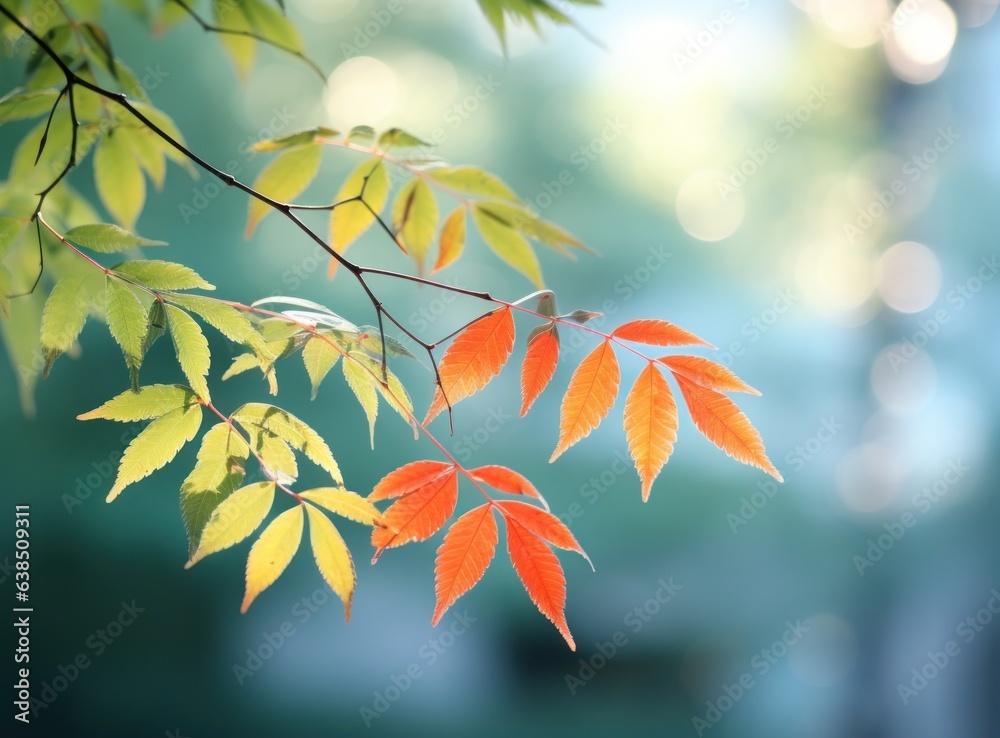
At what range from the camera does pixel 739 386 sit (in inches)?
18.1

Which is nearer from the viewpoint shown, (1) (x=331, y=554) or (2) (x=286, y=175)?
Answer: (1) (x=331, y=554)

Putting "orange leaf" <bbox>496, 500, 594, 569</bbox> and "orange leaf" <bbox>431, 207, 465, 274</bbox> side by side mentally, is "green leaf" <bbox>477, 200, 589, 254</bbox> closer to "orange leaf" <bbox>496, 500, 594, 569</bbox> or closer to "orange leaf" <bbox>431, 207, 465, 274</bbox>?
"orange leaf" <bbox>431, 207, 465, 274</bbox>

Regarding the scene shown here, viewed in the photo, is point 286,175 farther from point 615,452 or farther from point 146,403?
point 615,452

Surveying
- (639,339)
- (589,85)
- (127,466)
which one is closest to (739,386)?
(639,339)

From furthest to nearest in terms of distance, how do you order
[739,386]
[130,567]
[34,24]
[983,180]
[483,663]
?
[983,180]
[483,663]
[130,567]
[34,24]
[739,386]

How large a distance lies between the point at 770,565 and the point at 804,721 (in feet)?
2.86

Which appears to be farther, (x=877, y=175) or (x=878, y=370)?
(x=877, y=175)

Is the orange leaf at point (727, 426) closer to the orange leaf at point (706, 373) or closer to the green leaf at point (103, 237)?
the orange leaf at point (706, 373)

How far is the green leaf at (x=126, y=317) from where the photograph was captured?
47 centimetres

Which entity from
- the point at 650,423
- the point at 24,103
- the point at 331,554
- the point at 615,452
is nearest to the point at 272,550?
the point at 331,554

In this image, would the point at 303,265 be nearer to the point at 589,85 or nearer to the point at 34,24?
the point at 589,85

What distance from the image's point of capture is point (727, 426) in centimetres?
47

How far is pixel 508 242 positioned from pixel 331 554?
11.2 inches

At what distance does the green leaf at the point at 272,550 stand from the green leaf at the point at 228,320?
11 cm
